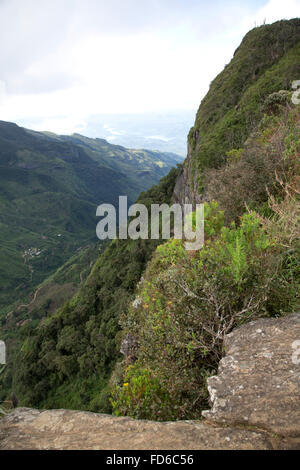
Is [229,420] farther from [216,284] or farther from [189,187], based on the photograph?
[189,187]

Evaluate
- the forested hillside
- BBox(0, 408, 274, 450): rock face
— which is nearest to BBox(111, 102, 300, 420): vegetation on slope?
the forested hillside

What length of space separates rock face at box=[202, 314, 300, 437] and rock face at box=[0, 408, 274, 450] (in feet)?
0.64

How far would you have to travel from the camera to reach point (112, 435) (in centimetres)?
313

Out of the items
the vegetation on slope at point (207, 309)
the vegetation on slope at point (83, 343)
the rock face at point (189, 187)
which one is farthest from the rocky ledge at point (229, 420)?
the vegetation on slope at point (83, 343)

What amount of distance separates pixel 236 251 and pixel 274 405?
2301mm

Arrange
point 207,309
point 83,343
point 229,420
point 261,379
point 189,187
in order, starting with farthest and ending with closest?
1. point 83,343
2. point 189,187
3. point 207,309
4. point 261,379
5. point 229,420

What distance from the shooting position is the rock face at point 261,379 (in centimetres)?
292

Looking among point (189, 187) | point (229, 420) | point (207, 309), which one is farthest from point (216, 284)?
point (189, 187)

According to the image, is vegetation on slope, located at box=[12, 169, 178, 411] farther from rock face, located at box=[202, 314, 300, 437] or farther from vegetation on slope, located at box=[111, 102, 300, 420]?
rock face, located at box=[202, 314, 300, 437]

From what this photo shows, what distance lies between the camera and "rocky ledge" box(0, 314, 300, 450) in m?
2.81

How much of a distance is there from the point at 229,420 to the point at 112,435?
142 cm

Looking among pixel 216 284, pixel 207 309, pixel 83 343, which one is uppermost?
pixel 216 284
